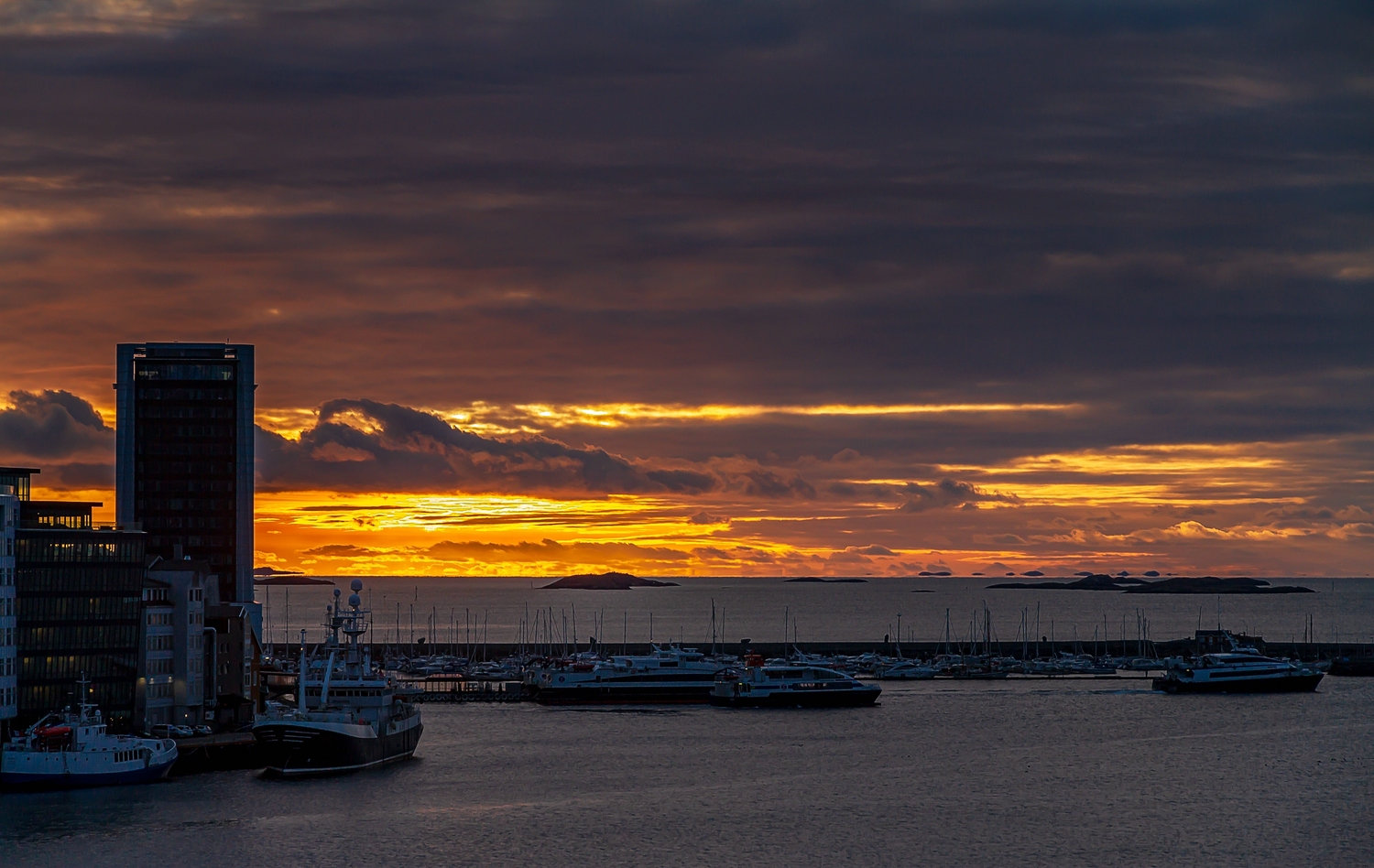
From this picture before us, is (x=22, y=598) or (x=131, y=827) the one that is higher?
(x=22, y=598)

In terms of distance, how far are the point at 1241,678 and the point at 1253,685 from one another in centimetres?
154

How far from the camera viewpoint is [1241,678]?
183000 mm

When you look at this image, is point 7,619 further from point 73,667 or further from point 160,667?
point 160,667

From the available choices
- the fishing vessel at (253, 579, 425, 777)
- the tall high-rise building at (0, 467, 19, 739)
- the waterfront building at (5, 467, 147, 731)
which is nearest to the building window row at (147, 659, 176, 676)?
the waterfront building at (5, 467, 147, 731)

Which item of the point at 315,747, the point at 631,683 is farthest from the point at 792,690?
the point at 315,747

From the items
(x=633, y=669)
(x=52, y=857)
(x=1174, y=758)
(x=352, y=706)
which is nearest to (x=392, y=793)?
(x=352, y=706)

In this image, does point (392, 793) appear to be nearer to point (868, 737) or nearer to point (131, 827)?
point (131, 827)

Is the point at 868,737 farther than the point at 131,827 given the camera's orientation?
Yes

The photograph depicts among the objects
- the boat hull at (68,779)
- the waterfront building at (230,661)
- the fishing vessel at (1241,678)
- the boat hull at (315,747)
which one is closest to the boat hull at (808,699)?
the fishing vessel at (1241,678)

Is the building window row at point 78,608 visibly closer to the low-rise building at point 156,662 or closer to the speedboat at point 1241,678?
the low-rise building at point 156,662

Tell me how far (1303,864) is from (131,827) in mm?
63900

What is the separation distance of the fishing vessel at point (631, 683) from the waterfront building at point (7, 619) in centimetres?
7695

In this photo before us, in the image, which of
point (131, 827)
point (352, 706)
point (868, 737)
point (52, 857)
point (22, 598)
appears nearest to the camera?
point (52, 857)

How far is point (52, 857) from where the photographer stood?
253 ft
